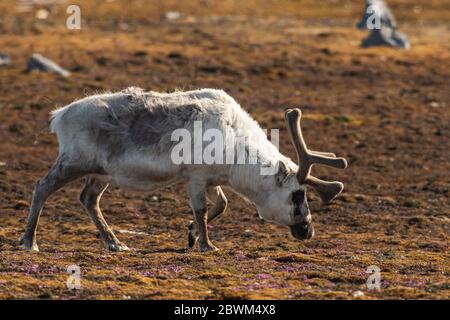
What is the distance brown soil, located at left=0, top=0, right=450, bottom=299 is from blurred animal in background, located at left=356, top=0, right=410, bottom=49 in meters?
0.91

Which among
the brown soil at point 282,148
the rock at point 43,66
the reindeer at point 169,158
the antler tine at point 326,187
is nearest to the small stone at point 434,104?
the brown soil at point 282,148

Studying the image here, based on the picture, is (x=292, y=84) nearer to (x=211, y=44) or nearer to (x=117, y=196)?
(x=211, y=44)

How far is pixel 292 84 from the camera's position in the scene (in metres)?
33.2

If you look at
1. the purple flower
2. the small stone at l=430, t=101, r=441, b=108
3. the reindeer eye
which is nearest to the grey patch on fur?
the reindeer eye

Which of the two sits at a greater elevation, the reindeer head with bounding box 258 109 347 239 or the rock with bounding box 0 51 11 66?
the rock with bounding box 0 51 11 66

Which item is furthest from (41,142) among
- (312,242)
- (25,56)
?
(25,56)

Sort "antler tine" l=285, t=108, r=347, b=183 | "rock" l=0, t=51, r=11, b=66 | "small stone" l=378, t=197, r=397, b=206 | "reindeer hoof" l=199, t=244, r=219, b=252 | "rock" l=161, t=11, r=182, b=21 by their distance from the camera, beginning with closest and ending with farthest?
"antler tine" l=285, t=108, r=347, b=183 → "reindeer hoof" l=199, t=244, r=219, b=252 → "small stone" l=378, t=197, r=397, b=206 → "rock" l=0, t=51, r=11, b=66 → "rock" l=161, t=11, r=182, b=21

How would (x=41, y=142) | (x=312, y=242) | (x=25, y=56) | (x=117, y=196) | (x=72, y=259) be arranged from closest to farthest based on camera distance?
(x=72, y=259) < (x=312, y=242) < (x=117, y=196) < (x=41, y=142) < (x=25, y=56)

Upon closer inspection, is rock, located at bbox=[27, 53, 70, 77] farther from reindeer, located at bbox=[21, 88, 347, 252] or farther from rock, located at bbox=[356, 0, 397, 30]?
reindeer, located at bbox=[21, 88, 347, 252]

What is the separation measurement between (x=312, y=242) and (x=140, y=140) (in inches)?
142

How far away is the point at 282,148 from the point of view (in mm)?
23844

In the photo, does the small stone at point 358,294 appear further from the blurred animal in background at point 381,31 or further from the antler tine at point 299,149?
the blurred animal in background at point 381,31

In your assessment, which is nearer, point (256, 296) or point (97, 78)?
point (256, 296)

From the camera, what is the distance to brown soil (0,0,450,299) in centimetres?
1251
